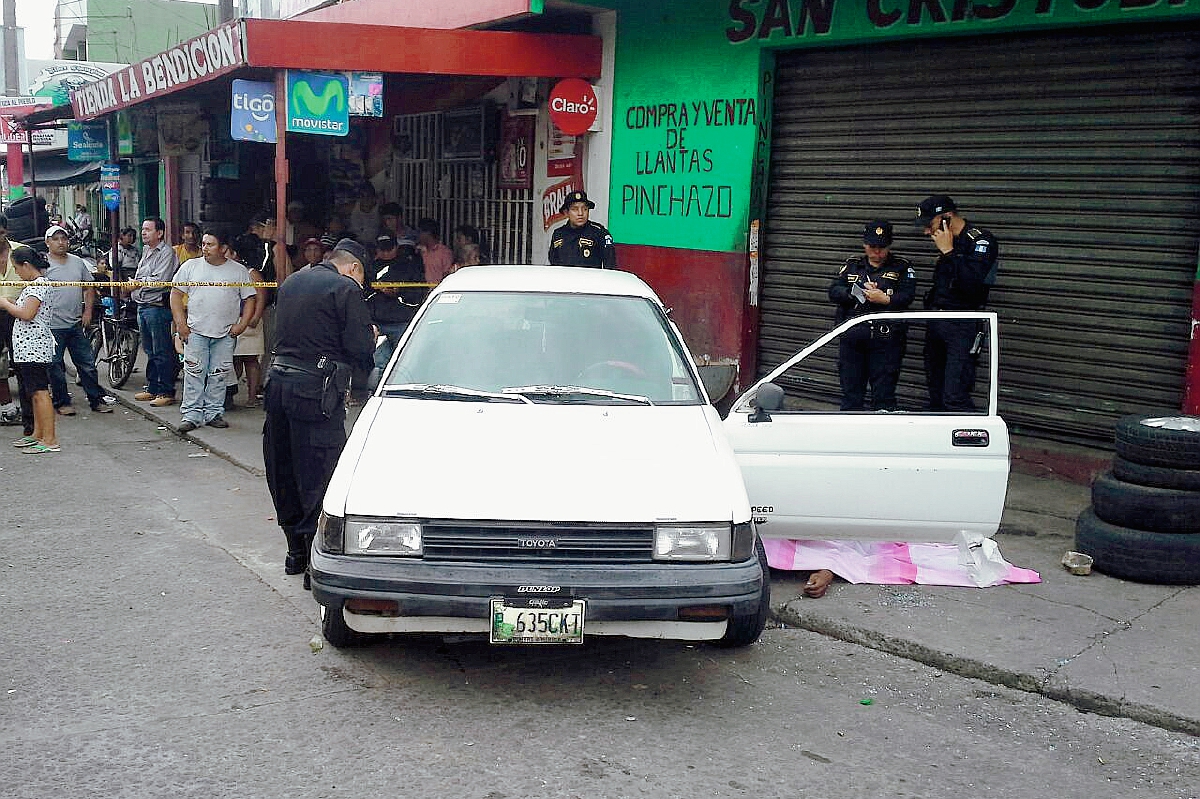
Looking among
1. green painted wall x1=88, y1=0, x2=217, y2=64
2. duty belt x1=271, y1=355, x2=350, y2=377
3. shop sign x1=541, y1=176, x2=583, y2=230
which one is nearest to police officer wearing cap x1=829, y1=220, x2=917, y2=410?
duty belt x1=271, y1=355, x2=350, y2=377

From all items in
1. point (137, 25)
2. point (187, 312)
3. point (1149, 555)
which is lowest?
point (1149, 555)

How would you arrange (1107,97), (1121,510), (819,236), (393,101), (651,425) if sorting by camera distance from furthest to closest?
(393,101) → (819,236) → (1107,97) → (1121,510) → (651,425)

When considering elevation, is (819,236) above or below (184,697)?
above

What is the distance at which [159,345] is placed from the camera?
39.9 ft

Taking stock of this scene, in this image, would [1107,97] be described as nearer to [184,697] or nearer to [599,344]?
[599,344]

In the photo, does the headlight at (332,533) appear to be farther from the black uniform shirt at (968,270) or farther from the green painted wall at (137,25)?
the green painted wall at (137,25)

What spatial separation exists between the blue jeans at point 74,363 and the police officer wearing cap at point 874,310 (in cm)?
735

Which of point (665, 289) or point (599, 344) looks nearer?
point (599, 344)

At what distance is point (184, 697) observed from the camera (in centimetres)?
467

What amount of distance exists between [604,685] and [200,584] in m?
2.55

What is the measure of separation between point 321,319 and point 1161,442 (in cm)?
438

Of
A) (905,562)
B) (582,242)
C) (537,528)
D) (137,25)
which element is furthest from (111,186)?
(137,25)

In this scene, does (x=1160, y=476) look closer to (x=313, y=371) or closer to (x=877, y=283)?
(x=877, y=283)

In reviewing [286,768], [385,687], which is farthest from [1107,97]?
[286,768]
